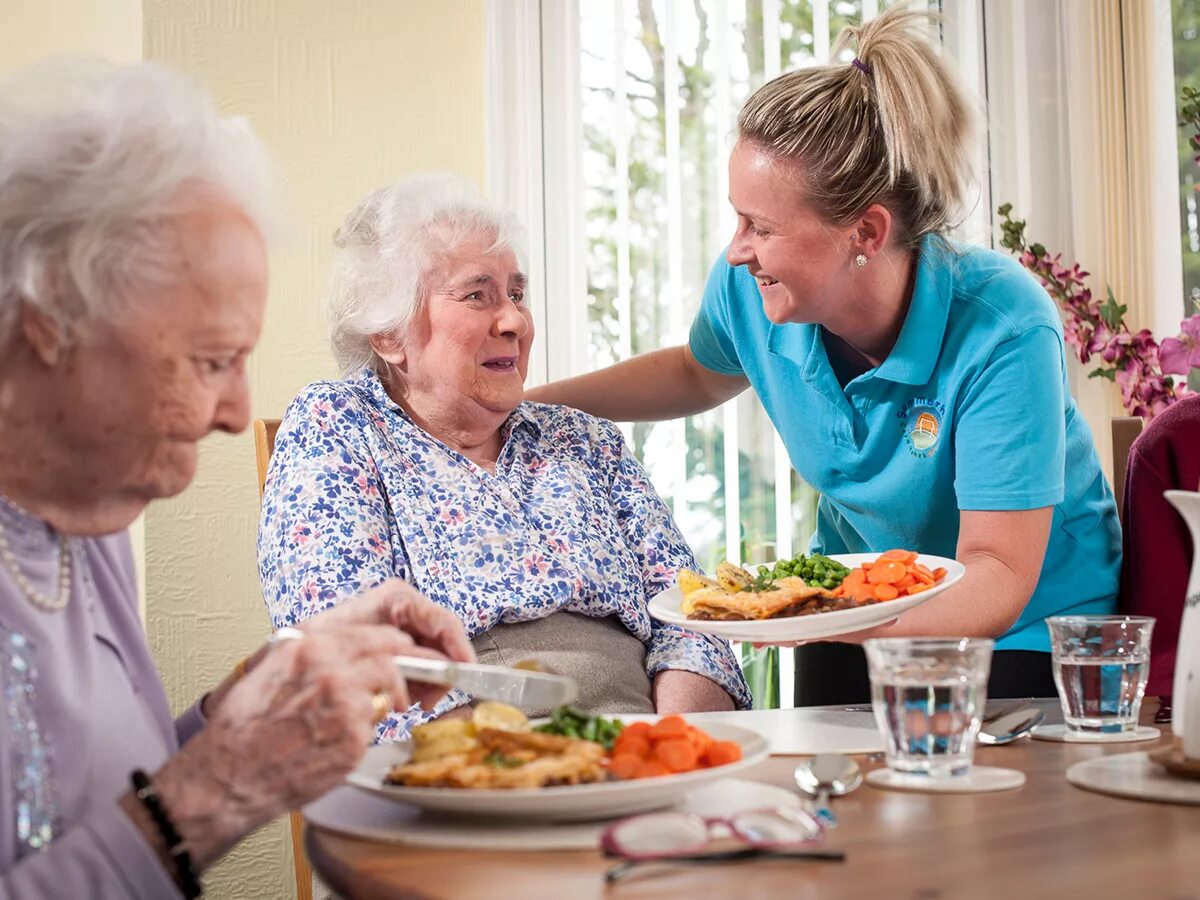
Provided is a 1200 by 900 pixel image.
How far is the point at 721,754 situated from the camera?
1.03 meters

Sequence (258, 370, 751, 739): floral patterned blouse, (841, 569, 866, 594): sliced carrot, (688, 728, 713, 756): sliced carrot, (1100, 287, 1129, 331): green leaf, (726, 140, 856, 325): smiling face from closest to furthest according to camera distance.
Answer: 1. (688, 728, 713, 756): sliced carrot
2. (841, 569, 866, 594): sliced carrot
3. (258, 370, 751, 739): floral patterned blouse
4. (726, 140, 856, 325): smiling face
5. (1100, 287, 1129, 331): green leaf

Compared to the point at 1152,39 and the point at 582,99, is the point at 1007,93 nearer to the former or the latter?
the point at 1152,39

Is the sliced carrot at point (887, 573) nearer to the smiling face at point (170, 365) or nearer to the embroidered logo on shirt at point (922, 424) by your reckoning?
the embroidered logo on shirt at point (922, 424)

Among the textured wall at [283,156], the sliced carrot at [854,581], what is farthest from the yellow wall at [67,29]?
the sliced carrot at [854,581]

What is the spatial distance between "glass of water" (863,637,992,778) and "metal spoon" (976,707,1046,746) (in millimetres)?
182

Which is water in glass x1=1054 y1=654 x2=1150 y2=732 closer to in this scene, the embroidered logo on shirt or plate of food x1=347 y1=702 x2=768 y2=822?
plate of food x1=347 y1=702 x2=768 y2=822

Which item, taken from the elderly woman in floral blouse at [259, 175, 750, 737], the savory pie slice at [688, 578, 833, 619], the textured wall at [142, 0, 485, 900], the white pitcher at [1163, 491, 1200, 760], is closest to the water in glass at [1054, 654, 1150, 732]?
the white pitcher at [1163, 491, 1200, 760]

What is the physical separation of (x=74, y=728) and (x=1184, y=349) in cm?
170

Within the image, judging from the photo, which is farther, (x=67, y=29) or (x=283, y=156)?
(x=283, y=156)

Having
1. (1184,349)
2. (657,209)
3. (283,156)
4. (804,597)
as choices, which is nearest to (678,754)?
(804,597)

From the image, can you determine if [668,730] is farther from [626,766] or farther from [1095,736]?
[1095,736]

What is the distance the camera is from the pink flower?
199cm

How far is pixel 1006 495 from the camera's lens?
1834 millimetres

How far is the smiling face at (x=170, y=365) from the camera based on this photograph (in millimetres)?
1029
